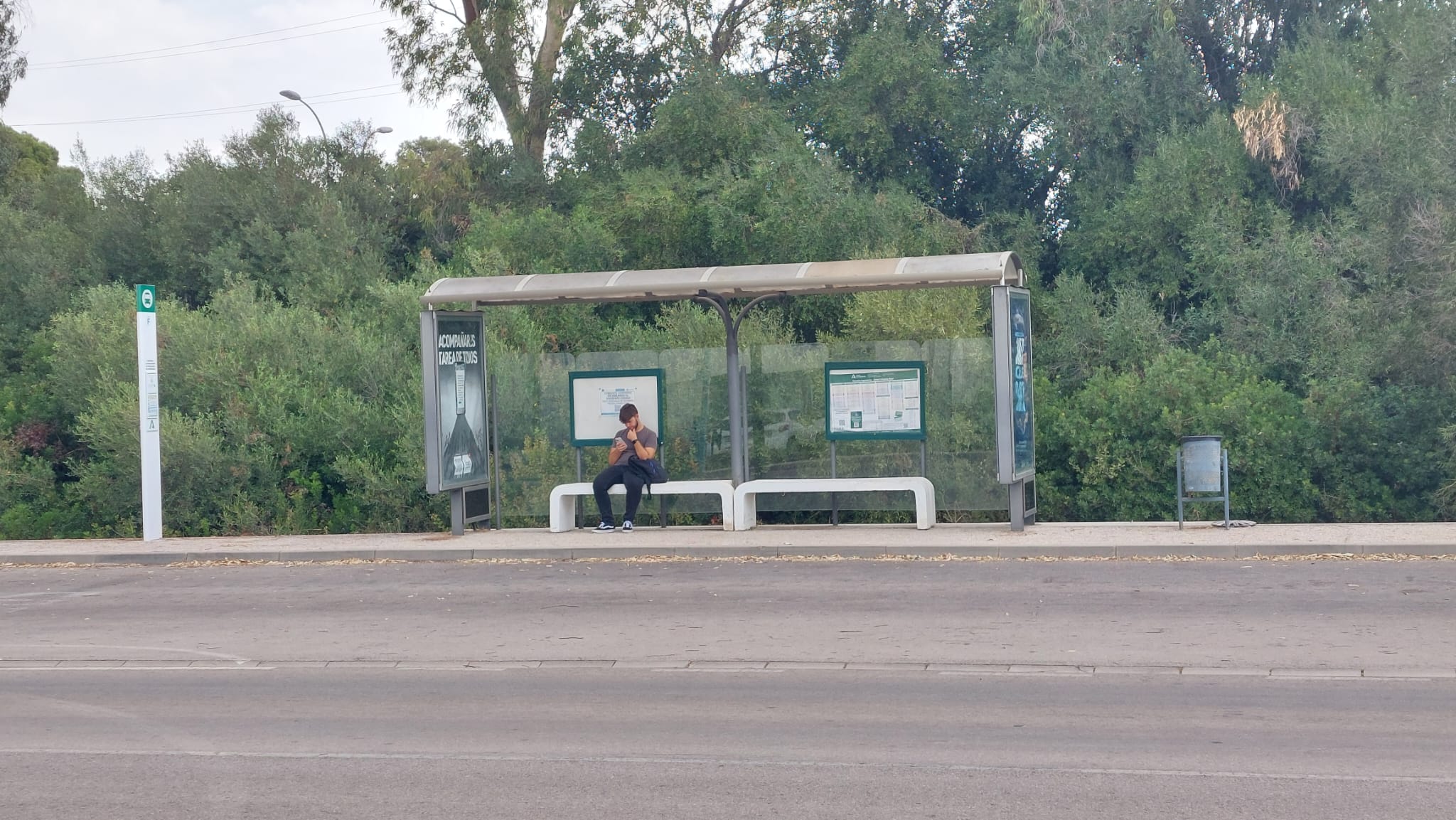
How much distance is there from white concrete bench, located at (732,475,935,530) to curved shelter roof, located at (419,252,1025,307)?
87.2 inches

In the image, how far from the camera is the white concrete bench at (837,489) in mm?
15641

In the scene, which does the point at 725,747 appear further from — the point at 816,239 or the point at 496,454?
the point at 816,239

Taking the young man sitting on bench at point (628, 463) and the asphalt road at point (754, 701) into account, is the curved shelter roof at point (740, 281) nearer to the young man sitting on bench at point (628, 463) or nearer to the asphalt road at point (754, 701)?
the young man sitting on bench at point (628, 463)

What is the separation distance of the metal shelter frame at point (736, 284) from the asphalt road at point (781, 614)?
316 centimetres

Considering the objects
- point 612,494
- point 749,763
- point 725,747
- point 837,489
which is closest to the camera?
point 749,763

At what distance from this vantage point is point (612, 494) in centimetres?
1758

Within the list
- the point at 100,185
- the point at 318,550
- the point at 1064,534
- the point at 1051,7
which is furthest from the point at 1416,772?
the point at 100,185

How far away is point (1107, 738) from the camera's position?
693 cm

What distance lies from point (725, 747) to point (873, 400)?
961 cm

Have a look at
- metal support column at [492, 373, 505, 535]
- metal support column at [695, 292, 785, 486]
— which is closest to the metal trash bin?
metal support column at [695, 292, 785, 486]

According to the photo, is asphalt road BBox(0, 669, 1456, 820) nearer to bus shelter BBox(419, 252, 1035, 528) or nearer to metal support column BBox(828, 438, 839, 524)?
bus shelter BBox(419, 252, 1035, 528)

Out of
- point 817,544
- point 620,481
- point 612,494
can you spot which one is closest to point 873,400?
point 817,544

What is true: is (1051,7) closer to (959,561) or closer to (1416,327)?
(1416,327)

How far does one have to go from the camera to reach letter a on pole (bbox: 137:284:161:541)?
16.9m
